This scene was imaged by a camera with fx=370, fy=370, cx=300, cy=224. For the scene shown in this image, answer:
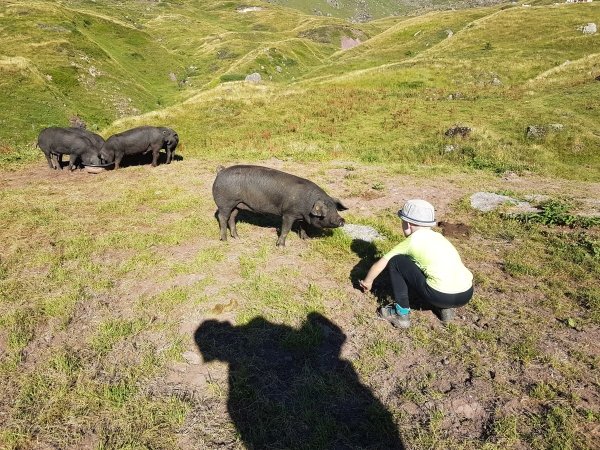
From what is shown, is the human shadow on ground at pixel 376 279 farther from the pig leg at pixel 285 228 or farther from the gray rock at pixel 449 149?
the gray rock at pixel 449 149

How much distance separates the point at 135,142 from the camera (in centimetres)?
1912

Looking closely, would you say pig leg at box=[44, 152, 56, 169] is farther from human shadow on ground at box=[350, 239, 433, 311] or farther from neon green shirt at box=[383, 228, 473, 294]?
neon green shirt at box=[383, 228, 473, 294]

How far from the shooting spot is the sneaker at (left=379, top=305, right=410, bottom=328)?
7.23m

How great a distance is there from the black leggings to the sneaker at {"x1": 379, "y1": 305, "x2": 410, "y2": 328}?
271 mm

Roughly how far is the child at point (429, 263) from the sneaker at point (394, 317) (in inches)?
18.7

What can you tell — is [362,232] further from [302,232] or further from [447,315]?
[447,315]

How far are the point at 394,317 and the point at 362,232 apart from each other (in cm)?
458

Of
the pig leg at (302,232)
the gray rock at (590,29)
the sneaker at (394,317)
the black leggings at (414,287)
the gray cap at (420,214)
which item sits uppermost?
the gray rock at (590,29)

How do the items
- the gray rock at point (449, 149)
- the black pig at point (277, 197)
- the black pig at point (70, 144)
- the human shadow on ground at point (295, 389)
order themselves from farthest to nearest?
the gray rock at point (449, 149)
the black pig at point (70, 144)
the black pig at point (277, 197)
the human shadow on ground at point (295, 389)

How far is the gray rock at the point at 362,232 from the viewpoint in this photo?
11359 millimetres

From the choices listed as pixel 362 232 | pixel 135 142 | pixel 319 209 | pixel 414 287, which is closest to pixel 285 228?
pixel 319 209

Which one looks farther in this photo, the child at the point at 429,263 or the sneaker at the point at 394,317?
the sneaker at the point at 394,317

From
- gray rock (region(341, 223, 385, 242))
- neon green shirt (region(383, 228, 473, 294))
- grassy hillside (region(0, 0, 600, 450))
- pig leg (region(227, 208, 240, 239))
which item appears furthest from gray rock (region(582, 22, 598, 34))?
neon green shirt (region(383, 228, 473, 294))

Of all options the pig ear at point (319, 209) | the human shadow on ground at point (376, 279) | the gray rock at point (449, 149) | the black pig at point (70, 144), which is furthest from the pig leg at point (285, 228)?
the gray rock at point (449, 149)
